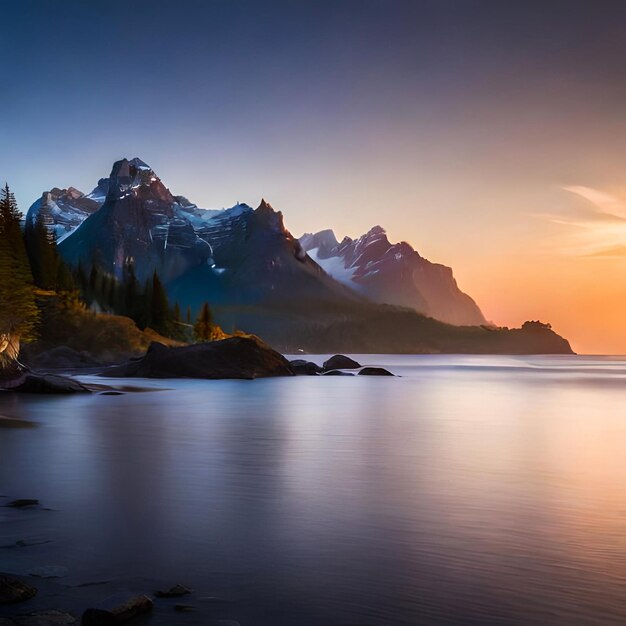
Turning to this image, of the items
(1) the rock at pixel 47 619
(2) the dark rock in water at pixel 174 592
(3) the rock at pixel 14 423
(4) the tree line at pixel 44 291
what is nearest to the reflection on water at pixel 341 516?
(2) the dark rock in water at pixel 174 592

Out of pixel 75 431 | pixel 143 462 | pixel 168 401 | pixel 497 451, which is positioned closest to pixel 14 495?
pixel 143 462

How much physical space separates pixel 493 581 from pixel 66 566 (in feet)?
20.1

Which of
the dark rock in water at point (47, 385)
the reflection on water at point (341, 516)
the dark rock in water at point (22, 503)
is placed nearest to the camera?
→ the reflection on water at point (341, 516)

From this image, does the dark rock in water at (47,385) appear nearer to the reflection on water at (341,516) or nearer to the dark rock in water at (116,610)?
the reflection on water at (341,516)

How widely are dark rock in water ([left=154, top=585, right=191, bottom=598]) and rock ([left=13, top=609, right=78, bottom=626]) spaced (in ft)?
3.96

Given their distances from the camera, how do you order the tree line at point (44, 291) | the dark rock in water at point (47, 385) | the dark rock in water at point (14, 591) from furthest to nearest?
the tree line at point (44, 291) < the dark rock in water at point (47, 385) < the dark rock in water at point (14, 591)

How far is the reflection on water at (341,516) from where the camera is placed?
8375mm

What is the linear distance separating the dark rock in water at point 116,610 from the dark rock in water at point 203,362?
69.2 metres

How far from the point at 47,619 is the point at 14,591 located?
1.03m

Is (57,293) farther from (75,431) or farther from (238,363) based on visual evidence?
(75,431)

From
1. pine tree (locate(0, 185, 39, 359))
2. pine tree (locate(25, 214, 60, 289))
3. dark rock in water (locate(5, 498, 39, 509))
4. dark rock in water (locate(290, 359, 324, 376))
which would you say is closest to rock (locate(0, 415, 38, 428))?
dark rock in water (locate(5, 498, 39, 509))

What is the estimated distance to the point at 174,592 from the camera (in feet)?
26.4

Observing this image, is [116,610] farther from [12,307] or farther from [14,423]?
[12,307]

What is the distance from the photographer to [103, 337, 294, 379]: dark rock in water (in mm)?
75125
